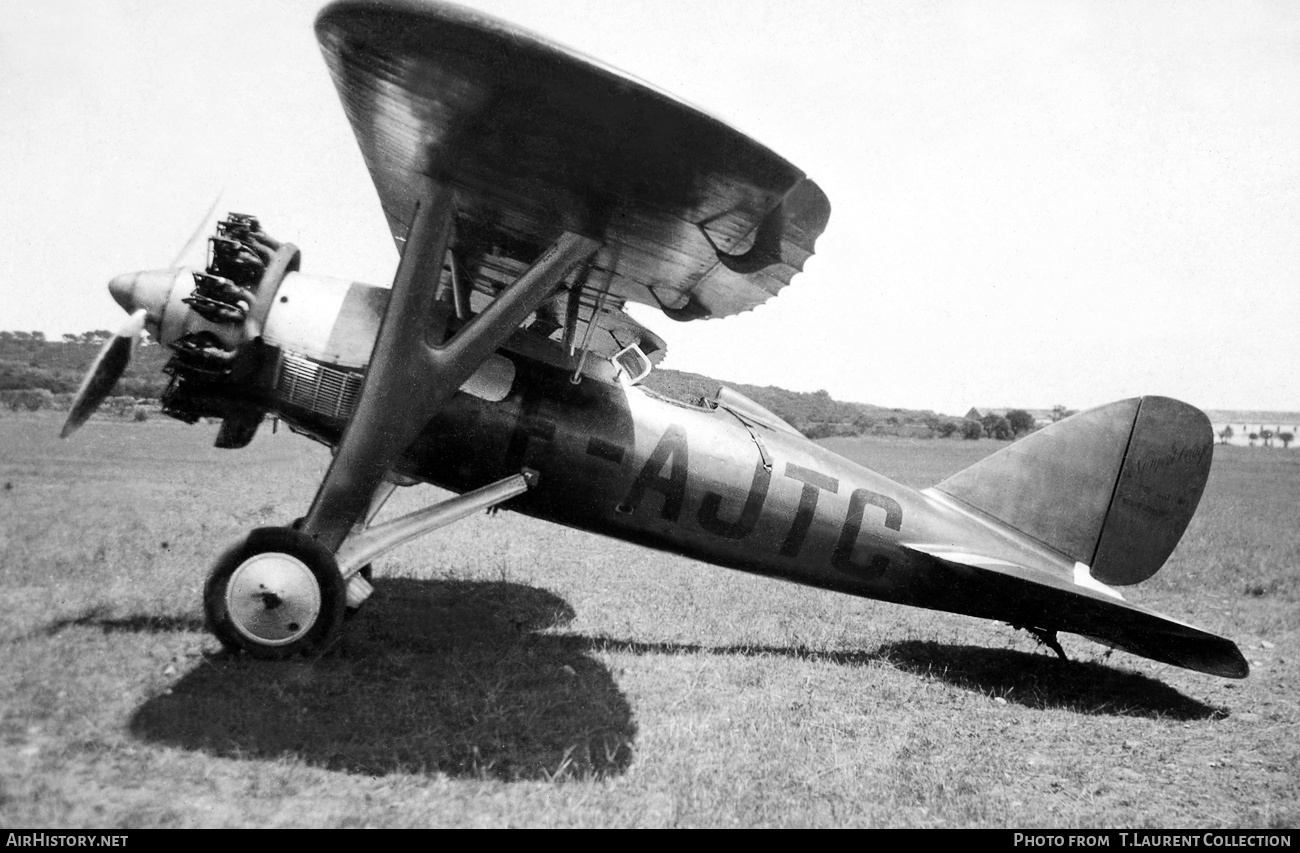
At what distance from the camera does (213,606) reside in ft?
12.4

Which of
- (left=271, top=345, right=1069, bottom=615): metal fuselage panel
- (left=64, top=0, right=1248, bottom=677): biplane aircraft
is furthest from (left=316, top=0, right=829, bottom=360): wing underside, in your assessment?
(left=271, top=345, right=1069, bottom=615): metal fuselage panel

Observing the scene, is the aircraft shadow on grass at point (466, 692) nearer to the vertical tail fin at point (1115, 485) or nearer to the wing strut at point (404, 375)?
the wing strut at point (404, 375)

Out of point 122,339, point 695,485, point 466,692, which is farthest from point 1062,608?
Answer: point 122,339

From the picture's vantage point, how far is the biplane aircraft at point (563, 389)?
3.45 meters

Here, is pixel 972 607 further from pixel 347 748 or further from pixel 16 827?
pixel 16 827

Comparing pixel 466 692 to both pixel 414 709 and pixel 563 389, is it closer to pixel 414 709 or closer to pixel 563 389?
pixel 414 709

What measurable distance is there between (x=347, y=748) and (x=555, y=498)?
221 centimetres

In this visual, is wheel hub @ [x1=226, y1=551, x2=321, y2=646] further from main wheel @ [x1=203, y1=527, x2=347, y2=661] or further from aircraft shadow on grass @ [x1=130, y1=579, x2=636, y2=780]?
aircraft shadow on grass @ [x1=130, y1=579, x2=636, y2=780]

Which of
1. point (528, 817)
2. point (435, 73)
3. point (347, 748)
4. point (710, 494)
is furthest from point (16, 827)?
point (710, 494)

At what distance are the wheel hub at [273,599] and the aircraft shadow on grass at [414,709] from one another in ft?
0.96

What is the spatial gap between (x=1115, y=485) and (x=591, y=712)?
4687 mm

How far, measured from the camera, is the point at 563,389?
5.25 m

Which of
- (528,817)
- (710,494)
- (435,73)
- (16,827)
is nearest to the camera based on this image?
(16,827)

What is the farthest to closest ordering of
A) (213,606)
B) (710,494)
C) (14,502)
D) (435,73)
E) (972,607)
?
(14,502) → (972,607) → (710,494) → (213,606) → (435,73)
